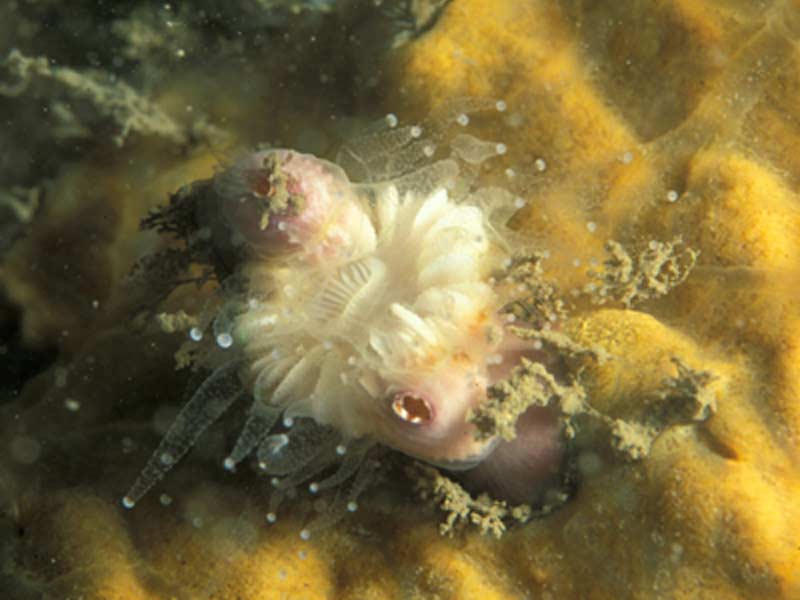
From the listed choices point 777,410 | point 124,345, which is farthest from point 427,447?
point 124,345

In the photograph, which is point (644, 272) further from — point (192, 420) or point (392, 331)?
point (192, 420)

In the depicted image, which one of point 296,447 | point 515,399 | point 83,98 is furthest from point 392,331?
point 83,98

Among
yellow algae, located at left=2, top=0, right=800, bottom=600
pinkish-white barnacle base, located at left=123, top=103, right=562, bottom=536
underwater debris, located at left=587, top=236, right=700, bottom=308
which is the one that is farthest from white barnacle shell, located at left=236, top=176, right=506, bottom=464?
underwater debris, located at left=587, top=236, right=700, bottom=308

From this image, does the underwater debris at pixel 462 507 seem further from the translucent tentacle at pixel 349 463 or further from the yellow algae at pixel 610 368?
the translucent tentacle at pixel 349 463

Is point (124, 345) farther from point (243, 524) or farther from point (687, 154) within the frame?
point (687, 154)

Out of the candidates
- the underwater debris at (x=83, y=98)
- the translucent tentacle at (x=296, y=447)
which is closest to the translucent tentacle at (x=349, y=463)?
the translucent tentacle at (x=296, y=447)
